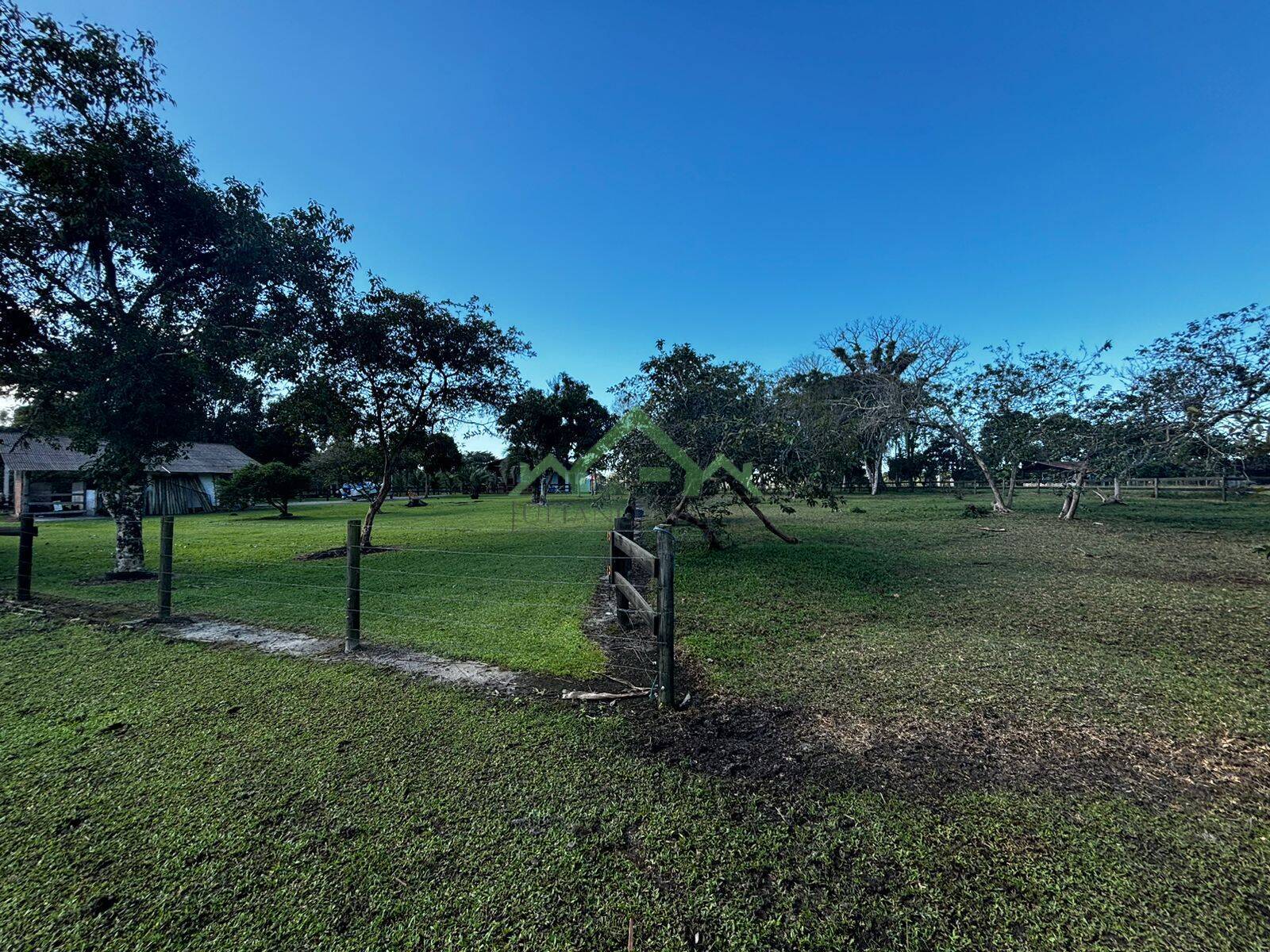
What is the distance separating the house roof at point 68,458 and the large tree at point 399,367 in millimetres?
8019

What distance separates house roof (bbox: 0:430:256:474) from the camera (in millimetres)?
18906

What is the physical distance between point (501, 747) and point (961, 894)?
210cm

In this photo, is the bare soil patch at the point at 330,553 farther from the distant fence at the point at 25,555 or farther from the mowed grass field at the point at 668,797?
the mowed grass field at the point at 668,797

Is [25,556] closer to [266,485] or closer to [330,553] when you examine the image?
[330,553]

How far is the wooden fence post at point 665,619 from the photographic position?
300 centimetres

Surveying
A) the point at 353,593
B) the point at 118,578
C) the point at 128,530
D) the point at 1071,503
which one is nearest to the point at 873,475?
the point at 1071,503

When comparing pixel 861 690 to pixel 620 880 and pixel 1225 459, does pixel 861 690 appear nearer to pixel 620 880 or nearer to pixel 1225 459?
pixel 620 880

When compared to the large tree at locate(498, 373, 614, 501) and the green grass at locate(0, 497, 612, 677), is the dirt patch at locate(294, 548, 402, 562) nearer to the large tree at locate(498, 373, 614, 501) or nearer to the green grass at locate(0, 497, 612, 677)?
the green grass at locate(0, 497, 612, 677)

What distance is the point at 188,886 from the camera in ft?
5.73

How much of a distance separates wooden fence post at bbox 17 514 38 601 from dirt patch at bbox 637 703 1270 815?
7.72m

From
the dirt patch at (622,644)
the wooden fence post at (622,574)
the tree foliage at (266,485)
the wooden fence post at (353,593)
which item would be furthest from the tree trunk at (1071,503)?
the tree foliage at (266,485)

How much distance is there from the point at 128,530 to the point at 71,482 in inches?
851

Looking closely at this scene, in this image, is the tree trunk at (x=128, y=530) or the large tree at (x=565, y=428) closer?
the tree trunk at (x=128, y=530)

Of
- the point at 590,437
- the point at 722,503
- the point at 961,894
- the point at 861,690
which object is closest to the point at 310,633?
the point at 861,690
